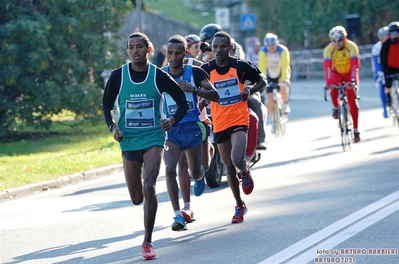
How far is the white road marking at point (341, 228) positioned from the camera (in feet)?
27.4

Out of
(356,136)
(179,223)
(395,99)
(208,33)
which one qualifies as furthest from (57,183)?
(395,99)

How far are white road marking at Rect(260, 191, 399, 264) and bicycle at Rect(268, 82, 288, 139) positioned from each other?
886 cm

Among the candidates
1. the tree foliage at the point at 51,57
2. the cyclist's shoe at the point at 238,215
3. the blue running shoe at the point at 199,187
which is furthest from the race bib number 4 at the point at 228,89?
the tree foliage at the point at 51,57

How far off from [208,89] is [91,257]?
195 cm

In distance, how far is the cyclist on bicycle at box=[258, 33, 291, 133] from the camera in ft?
65.3

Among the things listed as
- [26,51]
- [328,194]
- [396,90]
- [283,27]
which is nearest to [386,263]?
[328,194]

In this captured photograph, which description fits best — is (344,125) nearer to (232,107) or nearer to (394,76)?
(394,76)

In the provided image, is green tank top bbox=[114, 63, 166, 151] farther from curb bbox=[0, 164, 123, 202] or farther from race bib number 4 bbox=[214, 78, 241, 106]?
curb bbox=[0, 164, 123, 202]

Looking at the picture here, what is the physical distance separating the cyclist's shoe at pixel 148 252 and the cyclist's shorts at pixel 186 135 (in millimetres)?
1676

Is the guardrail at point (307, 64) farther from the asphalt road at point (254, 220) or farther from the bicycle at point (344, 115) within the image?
the asphalt road at point (254, 220)

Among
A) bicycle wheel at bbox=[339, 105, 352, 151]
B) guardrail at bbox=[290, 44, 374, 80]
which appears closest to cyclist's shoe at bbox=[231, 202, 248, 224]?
bicycle wheel at bbox=[339, 105, 352, 151]

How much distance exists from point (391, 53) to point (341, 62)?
7.55 ft

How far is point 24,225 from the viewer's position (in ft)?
37.2

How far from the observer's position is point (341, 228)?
953 cm
